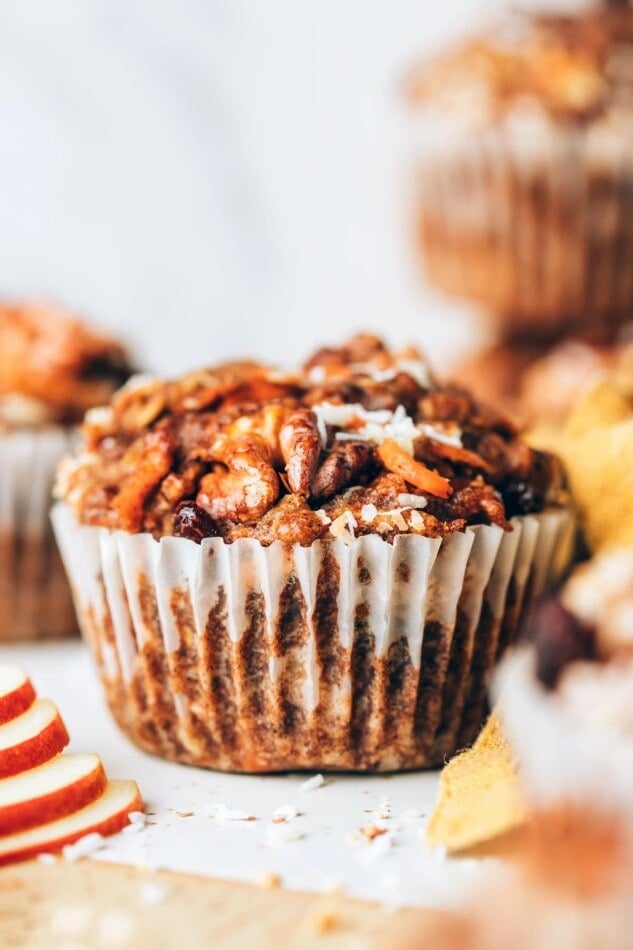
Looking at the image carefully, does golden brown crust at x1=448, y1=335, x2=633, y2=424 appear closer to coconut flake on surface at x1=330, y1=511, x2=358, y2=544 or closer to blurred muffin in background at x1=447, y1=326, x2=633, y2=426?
blurred muffin in background at x1=447, y1=326, x2=633, y2=426

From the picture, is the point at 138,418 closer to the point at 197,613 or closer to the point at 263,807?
the point at 197,613

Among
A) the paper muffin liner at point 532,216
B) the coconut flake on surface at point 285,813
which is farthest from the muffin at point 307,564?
the paper muffin liner at point 532,216

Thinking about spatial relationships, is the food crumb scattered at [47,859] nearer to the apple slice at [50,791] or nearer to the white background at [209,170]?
the apple slice at [50,791]

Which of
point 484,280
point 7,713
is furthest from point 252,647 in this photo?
point 484,280

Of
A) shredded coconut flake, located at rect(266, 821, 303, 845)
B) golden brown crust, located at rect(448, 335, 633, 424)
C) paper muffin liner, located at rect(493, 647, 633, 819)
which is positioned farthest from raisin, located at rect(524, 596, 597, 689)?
golden brown crust, located at rect(448, 335, 633, 424)

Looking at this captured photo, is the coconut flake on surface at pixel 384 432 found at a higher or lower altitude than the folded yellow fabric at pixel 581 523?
higher
